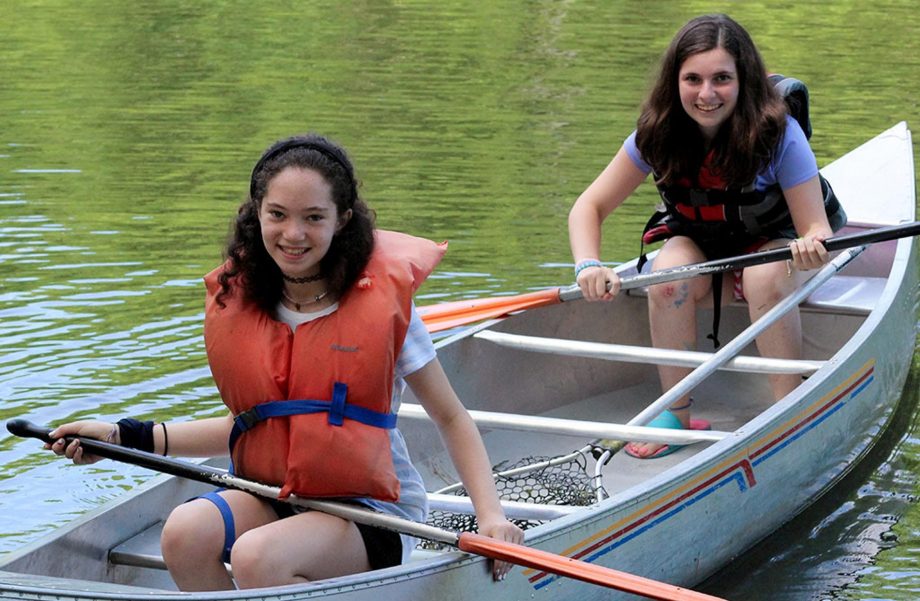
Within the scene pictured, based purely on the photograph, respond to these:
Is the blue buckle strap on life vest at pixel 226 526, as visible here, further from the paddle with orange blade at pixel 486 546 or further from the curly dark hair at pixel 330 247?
the curly dark hair at pixel 330 247

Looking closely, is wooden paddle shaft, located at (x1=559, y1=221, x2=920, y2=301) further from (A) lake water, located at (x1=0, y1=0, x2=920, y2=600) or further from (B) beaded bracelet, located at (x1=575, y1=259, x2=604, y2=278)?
(A) lake water, located at (x1=0, y1=0, x2=920, y2=600)

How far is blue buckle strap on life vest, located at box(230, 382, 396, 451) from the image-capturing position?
284 cm

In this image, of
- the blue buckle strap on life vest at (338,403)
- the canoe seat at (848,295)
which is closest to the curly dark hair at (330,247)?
the blue buckle strap on life vest at (338,403)

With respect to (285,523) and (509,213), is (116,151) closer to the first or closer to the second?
(509,213)

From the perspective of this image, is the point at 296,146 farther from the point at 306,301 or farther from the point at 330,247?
the point at 306,301

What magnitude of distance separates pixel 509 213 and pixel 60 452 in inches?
190

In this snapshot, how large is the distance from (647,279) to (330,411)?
173 centimetres

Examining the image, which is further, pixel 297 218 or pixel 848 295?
pixel 848 295

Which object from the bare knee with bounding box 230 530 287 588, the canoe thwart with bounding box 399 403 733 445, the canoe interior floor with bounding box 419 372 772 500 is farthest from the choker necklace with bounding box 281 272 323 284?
the canoe interior floor with bounding box 419 372 772 500

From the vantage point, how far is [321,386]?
9.36 feet

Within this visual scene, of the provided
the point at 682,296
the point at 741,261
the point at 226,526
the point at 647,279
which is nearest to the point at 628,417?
the point at 682,296

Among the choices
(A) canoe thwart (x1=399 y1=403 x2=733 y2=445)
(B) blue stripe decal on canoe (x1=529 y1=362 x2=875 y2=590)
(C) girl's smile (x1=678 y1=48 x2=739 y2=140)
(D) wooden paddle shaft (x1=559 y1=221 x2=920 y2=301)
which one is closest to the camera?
(B) blue stripe decal on canoe (x1=529 y1=362 x2=875 y2=590)

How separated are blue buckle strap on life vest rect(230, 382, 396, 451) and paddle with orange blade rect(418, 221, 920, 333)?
1.54 m

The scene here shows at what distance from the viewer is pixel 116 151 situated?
8703 millimetres
